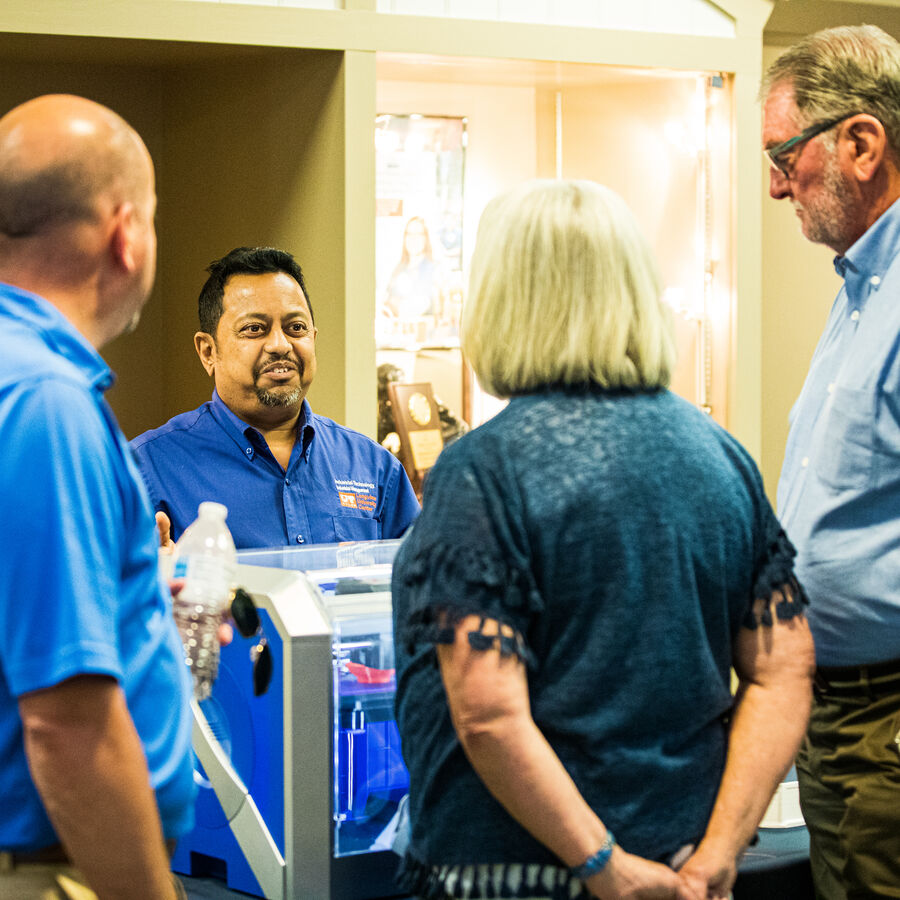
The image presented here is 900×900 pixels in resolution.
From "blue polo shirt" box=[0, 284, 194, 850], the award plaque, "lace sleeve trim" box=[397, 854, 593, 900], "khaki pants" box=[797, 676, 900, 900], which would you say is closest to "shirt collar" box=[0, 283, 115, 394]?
"blue polo shirt" box=[0, 284, 194, 850]

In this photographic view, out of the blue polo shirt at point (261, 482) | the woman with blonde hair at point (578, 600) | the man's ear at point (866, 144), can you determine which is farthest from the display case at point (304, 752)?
the man's ear at point (866, 144)

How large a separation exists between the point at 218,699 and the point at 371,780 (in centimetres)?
29

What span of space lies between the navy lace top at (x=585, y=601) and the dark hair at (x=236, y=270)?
67.2 inches

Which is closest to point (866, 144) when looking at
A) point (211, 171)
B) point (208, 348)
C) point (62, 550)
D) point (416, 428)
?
point (62, 550)

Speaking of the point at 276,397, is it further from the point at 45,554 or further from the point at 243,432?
the point at 45,554

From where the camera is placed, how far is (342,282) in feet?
11.1

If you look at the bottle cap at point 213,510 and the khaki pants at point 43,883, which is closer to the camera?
the khaki pants at point 43,883

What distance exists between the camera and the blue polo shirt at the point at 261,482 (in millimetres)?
2709

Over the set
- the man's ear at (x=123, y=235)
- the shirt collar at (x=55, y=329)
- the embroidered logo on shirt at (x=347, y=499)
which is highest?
the man's ear at (x=123, y=235)

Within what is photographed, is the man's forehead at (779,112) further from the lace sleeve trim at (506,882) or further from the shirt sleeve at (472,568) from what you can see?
the lace sleeve trim at (506,882)

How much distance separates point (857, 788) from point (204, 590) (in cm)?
98

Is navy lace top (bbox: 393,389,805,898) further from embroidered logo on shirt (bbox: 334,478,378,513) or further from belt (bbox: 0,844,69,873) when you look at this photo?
embroidered logo on shirt (bbox: 334,478,378,513)

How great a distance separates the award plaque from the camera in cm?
363

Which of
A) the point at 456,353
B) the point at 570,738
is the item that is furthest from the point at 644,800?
the point at 456,353
